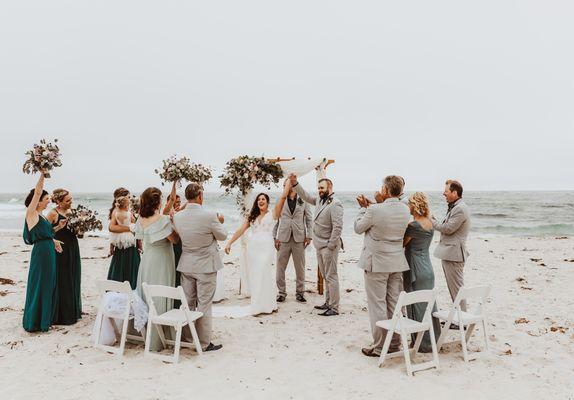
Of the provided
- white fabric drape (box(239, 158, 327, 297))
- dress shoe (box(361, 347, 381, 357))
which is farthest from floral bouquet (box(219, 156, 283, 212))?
dress shoe (box(361, 347, 381, 357))

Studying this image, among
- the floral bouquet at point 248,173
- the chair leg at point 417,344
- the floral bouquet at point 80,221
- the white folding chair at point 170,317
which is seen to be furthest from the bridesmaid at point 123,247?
the chair leg at point 417,344

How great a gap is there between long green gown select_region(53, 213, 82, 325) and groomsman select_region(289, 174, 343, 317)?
350cm

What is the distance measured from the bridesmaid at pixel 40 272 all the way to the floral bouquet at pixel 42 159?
48cm

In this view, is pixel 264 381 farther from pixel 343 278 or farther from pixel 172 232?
pixel 343 278

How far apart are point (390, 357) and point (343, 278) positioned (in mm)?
5087

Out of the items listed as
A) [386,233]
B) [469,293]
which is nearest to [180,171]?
[386,233]

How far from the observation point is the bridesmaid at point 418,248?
5.14 m

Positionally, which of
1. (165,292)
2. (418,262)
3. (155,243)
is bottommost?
(165,292)

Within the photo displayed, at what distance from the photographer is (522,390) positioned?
14.3 ft

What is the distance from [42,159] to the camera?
545 cm

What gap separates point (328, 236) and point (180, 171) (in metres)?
2.56

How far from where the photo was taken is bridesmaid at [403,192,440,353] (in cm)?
514

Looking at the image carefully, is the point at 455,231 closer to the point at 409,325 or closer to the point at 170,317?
the point at 409,325

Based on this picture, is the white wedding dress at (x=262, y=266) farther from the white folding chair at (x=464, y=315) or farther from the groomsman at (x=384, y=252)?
the white folding chair at (x=464, y=315)
